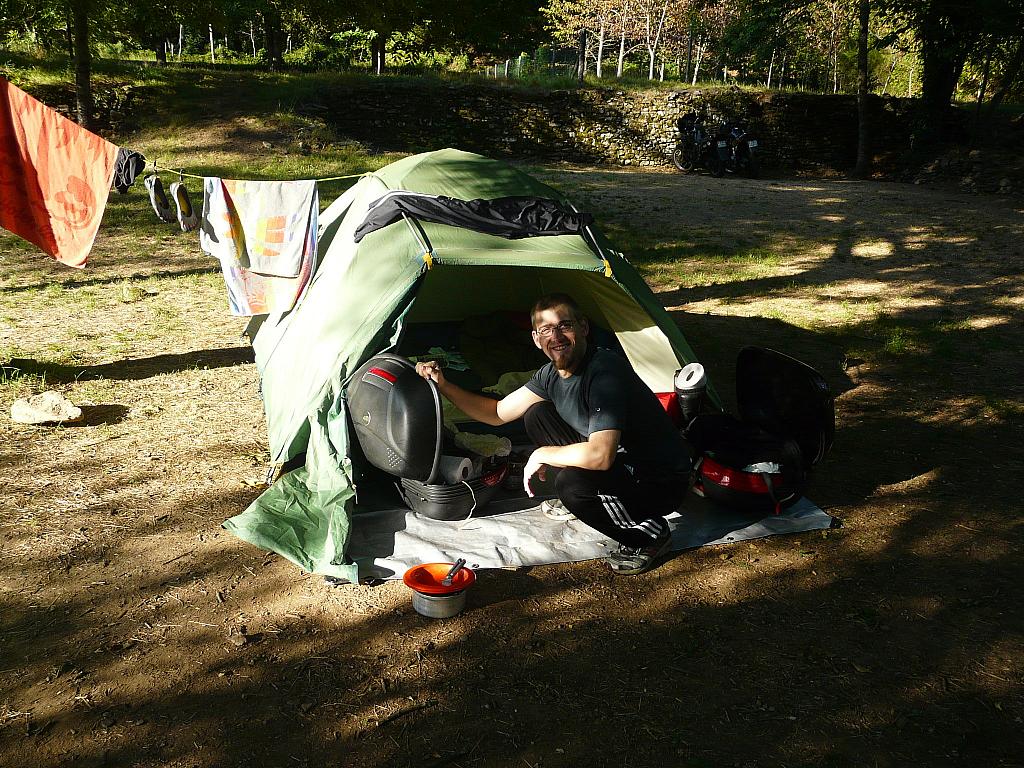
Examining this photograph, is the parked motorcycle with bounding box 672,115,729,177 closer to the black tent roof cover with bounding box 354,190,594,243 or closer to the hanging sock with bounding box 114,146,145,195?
the black tent roof cover with bounding box 354,190,594,243

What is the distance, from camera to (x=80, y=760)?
7.80 feet

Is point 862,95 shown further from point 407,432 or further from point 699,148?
point 407,432

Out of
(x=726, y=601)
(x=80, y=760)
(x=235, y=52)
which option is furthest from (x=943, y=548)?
(x=235, y=52)

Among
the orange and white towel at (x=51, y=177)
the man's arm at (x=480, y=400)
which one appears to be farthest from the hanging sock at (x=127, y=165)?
the man's arm at (x=480, y=400)

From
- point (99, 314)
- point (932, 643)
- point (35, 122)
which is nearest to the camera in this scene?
point (932, 643)

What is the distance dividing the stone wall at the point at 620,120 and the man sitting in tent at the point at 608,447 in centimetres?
1396

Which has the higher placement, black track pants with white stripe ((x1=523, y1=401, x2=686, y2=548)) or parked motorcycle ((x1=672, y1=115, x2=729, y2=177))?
parked motorcycle ((x1=672, y1=115, x2=729, y2=177))

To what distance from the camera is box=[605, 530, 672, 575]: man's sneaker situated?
3430 millimetres

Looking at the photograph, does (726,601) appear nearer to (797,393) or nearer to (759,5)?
(797,393)

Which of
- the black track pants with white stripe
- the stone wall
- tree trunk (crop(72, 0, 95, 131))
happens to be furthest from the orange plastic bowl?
the stone wall

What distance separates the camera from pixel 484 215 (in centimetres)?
427

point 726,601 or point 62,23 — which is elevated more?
point 62,23

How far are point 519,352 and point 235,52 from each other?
36.0 meters

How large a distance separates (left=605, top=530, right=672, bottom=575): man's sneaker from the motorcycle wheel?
13991 millimetres
